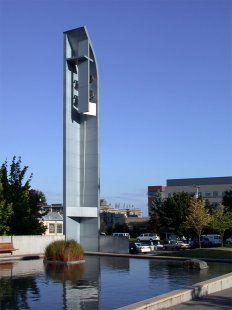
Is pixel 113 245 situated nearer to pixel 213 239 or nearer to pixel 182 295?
pixel 182 295

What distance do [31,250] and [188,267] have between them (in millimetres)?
13283

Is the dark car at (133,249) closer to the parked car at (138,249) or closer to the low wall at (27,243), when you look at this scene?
the parked car at (138,249)

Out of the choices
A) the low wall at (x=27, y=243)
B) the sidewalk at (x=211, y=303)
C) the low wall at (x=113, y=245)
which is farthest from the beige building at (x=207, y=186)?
the sidewalk at (x=211, y=303)

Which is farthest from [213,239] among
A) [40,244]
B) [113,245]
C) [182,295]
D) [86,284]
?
[182,295]

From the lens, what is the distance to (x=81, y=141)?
3691cm

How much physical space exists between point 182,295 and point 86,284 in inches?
196

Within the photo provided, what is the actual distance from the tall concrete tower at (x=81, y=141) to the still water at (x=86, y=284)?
12.2 m

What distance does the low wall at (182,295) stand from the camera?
423 inches

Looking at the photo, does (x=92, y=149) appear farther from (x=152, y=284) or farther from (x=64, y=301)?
(x=64, y=301)

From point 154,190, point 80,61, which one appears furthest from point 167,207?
point 154,190

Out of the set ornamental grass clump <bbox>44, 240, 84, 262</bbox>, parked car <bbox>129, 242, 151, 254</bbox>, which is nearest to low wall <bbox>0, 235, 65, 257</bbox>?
ornamental grass clump <bbox>44, 240, 84, 262</bbox>

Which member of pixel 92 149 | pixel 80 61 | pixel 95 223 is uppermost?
pixel 80 61

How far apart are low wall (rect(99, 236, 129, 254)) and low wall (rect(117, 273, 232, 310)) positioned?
20743 mm

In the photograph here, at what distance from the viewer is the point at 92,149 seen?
1428 inches
